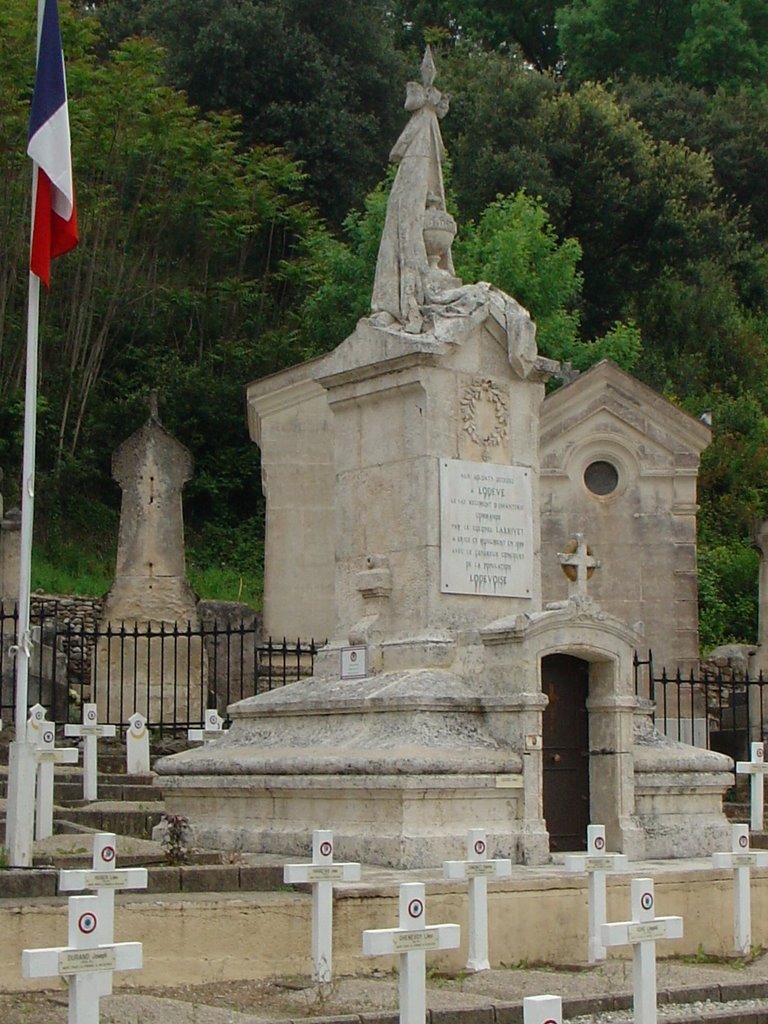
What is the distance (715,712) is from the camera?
2561 centimetres

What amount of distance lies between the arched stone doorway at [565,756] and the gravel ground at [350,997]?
264 centimetres

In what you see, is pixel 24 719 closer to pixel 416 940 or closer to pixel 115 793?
pixel 416 940

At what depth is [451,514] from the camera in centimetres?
1392

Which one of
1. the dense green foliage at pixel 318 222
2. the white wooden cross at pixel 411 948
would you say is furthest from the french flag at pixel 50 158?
the dense green foliage at pixel 318 222

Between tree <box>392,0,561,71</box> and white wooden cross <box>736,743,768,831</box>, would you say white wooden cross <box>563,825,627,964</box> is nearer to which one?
white wooden cross <box>736,743,768,831</box>

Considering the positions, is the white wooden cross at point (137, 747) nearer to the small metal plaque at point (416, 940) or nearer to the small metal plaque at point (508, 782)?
the small metal plaque at point (508, 782)

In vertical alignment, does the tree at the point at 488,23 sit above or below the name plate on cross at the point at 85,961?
above

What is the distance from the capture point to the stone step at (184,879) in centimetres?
1023

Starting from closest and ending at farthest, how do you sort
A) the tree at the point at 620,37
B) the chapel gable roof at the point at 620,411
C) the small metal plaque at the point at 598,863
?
the small metal plaque at the point at 598,863, the chapel gable roof at the point at 620,411, the tree at the point at 620,37

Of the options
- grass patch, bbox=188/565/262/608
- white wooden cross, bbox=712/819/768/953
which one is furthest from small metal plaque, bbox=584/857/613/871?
grass patch, bbox=188/565/262/608

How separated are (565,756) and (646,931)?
202 inches

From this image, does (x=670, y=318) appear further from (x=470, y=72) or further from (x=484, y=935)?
(x=484, y=935)

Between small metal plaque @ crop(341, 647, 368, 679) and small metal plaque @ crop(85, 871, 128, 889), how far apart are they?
4.75m

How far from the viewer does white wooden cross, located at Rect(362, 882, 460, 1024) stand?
8.10 metres
